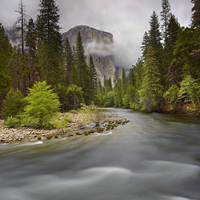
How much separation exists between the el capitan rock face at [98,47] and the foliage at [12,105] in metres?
139

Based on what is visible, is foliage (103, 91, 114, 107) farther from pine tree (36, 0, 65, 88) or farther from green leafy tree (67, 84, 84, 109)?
pine tree (36, 0, 65, 88)

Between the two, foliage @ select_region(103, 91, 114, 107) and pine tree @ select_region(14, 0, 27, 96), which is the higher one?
pine tree @ select_region(14, 0, 27, 96)

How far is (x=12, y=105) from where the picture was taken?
9.61 metres

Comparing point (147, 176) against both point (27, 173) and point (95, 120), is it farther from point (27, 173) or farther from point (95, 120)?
point (95, 120)

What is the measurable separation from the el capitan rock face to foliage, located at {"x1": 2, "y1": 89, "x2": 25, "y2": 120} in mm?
138827

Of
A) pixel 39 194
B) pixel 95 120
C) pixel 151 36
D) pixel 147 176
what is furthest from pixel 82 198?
pixel 151 36

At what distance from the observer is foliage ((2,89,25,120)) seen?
9477mm

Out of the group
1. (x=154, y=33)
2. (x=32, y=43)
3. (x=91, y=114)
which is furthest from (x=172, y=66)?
(x=32, y=43)

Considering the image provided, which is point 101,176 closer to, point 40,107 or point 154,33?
point 40,107

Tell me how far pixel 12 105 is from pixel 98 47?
168999 millimetres

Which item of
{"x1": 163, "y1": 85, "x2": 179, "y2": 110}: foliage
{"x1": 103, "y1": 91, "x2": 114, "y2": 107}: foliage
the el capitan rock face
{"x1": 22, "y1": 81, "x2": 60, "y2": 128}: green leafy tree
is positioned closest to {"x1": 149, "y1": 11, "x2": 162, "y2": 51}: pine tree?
{"x1": 163, "y1": 85, "x2": 179, "y2": 110}: foliage

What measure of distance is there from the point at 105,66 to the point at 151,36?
136887mm

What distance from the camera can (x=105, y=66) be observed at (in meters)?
158

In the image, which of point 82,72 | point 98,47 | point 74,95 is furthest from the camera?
point 98,47
